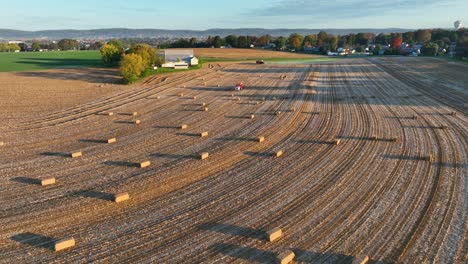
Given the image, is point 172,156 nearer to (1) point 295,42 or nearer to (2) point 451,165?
(2) point 451,165

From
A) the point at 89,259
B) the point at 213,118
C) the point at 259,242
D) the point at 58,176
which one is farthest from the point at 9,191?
the point at 213,118

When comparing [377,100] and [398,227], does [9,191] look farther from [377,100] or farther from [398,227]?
[377,100]

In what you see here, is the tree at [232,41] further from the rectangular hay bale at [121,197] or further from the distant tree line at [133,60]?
the rectangular hay bale at [121,197]

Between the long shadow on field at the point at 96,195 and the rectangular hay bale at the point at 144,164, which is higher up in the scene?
the rectangular hay bale at the point at 144,164

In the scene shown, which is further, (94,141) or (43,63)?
(43,63)

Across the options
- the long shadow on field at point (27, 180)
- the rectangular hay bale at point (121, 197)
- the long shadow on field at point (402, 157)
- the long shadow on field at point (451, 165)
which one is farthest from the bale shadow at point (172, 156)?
the long shadow on field at point (451, 165)

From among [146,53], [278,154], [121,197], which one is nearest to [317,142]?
[278,154]
